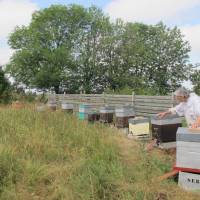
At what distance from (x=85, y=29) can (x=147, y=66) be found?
29.3ft

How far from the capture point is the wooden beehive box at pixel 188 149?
5.64 metres

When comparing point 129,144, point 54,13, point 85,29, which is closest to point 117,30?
point 85,29

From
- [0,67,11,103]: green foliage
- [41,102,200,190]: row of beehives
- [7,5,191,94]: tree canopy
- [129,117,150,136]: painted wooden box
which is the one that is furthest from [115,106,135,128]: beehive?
[7,5,191,94]: tree canopy

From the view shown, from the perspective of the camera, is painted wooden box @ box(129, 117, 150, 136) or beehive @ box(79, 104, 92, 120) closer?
painted wooden box @ box(129, 117, 150, 136)

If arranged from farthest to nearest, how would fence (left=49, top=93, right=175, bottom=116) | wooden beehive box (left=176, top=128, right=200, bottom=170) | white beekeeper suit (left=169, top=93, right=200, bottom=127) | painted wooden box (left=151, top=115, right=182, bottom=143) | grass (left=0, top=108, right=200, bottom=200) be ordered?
fence (left=49, top=93, right=175, bottom=116), painted wooden box (left=151, top=115, right=182, bottom=143), white beekeeper suit (left=169, top=93, right=200, bottom=127), grass (left=0, top=108, right=200, bottom=200), wooden beehive box (left=176, top=128, right=200, bottom=170)

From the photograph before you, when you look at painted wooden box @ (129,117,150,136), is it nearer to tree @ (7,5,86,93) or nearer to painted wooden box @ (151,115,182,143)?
painted wooden box @ (151,115,182,143)

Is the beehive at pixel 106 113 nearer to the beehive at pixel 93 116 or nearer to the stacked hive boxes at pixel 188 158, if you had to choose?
the beehive at pixel 93 116

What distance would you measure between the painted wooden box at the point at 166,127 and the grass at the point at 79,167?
327 mm

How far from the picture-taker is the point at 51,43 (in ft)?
151

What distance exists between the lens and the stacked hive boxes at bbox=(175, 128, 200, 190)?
5.65 meters

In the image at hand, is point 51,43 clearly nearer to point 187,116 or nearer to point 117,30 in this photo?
point 117,30

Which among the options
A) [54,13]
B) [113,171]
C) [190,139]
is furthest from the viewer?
[54,13]

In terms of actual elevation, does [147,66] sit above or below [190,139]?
above

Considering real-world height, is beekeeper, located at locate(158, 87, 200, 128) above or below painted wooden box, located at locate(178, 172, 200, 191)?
above
